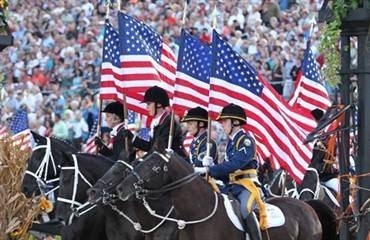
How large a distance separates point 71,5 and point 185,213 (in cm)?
2288

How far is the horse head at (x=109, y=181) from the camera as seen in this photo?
53.5ft

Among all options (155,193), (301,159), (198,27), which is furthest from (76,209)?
(198,27)

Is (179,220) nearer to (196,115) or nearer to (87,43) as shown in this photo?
(196,115)

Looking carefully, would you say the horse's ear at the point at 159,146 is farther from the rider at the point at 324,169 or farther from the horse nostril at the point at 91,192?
the rider at the point at 324,169

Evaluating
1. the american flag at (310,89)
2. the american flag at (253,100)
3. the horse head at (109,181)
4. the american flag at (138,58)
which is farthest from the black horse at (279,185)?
the horse head at (109,181)

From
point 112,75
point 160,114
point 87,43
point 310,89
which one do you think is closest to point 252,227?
point 160,114

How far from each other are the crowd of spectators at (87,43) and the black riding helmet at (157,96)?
411 inches

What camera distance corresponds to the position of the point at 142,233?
16.8 m

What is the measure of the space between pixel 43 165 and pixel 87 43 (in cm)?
1786

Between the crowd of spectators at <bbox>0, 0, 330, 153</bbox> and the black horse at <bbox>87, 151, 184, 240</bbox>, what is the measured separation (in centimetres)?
1252

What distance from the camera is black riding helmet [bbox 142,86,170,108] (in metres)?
18.5

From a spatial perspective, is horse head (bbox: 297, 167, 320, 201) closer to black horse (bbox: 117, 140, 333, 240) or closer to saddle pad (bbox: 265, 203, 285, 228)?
saddle pad (bbox: 265, 203, 285, 228)

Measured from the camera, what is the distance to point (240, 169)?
16.8 meters

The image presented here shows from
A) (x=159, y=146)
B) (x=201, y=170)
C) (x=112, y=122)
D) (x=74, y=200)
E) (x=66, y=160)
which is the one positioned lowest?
(x=74, y=200)
